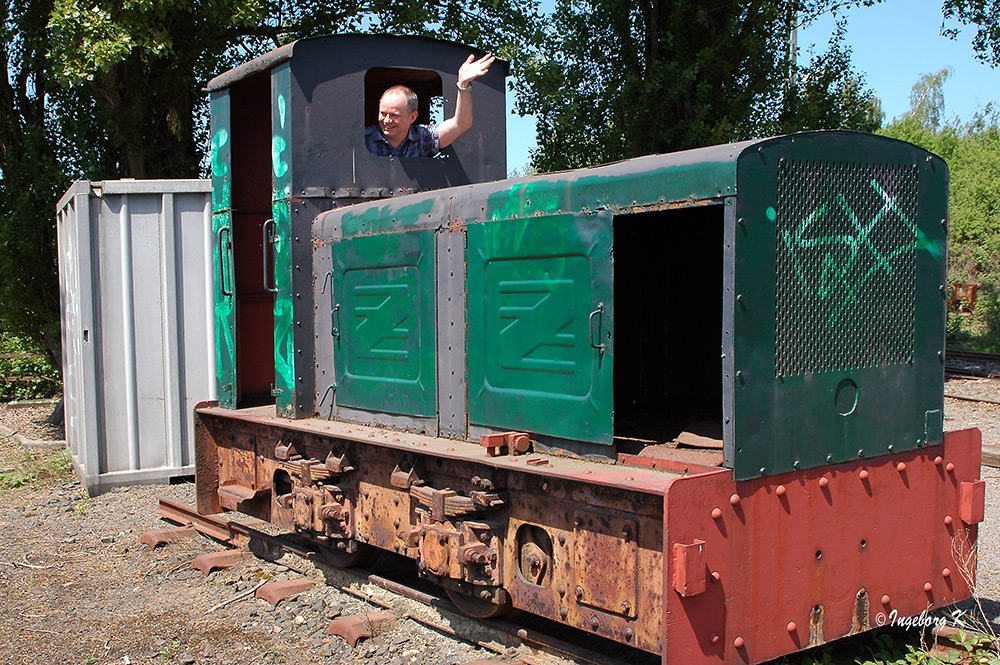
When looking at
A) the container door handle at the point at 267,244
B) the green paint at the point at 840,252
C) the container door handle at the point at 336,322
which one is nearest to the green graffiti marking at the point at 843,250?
the green paint at the point at 840,252

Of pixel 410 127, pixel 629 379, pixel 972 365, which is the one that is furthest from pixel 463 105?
pixel 972 365

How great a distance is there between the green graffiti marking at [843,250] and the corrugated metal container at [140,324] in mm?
6512

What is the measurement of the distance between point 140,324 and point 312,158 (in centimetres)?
391

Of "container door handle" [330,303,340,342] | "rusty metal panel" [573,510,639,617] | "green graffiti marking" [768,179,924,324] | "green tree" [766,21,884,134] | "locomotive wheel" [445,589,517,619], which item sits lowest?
"locomotive wheel" [445,589,517,619]

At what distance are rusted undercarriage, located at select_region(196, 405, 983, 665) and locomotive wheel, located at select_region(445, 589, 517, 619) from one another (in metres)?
0.01

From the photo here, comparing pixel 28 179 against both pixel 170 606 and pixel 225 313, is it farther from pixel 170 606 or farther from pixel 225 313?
pixel 170 606

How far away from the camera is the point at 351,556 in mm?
5887

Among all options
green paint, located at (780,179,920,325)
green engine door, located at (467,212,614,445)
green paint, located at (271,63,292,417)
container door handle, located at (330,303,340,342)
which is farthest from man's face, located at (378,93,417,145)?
green paint, located at (780,179,920,325)

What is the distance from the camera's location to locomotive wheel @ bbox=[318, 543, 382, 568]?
5.86 metres

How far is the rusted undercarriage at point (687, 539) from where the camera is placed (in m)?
3.58

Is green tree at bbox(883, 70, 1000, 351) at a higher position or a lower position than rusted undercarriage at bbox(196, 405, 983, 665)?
higher

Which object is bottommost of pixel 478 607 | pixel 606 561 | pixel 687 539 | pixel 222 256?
pixel 478 607

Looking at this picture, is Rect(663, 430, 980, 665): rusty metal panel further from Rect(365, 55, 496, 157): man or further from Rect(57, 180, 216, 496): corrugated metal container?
Rect(57, 180, 216, 496): corrugated metal container

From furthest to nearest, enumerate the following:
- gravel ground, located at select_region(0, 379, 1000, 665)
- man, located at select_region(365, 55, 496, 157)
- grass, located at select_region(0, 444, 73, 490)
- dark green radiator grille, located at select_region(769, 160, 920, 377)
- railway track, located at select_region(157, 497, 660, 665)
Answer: grass, located at select_region(0, 444, 73, 490) → man, located at select_region(365, 55, 496, 157) → gravel ground, located at select_region(0, 379, 1000, 665) → railway track, located at select_region(157, 497, 660, 665) → dark green radiator grille, located at select_region(769, 160, 920, 377)
